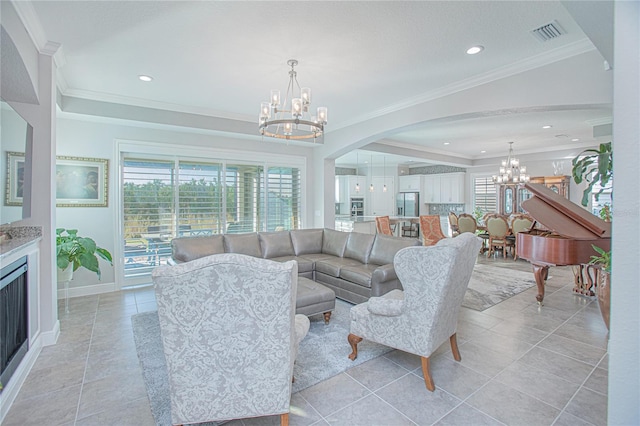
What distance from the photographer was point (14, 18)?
2277 mm

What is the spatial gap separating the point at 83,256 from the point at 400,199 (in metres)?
9.37

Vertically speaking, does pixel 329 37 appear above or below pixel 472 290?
above

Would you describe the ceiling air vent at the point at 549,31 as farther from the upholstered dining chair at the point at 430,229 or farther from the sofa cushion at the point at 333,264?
the upholstered dining chair at the point at 430,229

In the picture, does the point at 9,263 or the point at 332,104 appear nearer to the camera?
the point at 9,263

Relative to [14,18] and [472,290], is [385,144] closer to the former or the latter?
[472,290]

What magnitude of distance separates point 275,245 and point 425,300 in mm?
3138

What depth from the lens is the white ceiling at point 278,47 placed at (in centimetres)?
240

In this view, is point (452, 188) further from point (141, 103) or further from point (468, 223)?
point (141, 103)

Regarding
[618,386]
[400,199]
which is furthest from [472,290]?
[400,199]

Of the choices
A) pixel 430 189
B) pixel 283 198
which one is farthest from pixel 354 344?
pixel 430 189

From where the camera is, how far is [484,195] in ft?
31.3

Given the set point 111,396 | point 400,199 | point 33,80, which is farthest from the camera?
point 400,199

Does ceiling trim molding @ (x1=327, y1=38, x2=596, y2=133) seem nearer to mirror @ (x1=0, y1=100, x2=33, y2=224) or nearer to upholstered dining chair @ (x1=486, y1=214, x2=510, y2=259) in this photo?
upholstered dining chair @ (x1=486, y1=214, x2=510, y2=259)

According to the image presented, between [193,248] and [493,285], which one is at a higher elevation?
[193,248]
